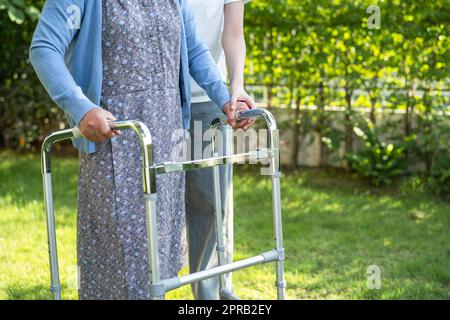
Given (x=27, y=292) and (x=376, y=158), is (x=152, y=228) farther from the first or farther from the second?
(x=376, y=158)

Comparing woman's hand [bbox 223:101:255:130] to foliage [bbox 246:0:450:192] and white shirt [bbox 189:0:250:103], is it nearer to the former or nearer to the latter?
white shirt [bbox 189:0:250:103]

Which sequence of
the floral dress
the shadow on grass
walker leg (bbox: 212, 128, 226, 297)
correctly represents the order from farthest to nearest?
the shadow on grass
walker leg (bbox: 212, 128, 226, 297)
the floral dress

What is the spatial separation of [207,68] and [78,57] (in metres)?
0.52

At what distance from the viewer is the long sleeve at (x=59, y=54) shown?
6.72ft

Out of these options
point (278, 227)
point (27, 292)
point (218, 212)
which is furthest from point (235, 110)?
point (27, 292)

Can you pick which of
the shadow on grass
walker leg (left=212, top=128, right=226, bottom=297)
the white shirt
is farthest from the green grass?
the white shirt

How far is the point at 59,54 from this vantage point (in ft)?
6.89

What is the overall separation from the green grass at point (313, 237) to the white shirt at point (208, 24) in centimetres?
113

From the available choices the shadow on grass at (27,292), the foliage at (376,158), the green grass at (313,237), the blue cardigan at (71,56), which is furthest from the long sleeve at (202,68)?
the foliage at (376,158)

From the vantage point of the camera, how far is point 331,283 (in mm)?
3777

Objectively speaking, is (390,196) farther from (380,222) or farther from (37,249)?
(37,249)

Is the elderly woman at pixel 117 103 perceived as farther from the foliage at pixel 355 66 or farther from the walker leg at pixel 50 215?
the foliage at pixel 355 66

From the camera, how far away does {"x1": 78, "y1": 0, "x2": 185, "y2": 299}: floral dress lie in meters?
2.22

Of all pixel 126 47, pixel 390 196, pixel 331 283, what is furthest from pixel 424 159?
pixel 126 47
